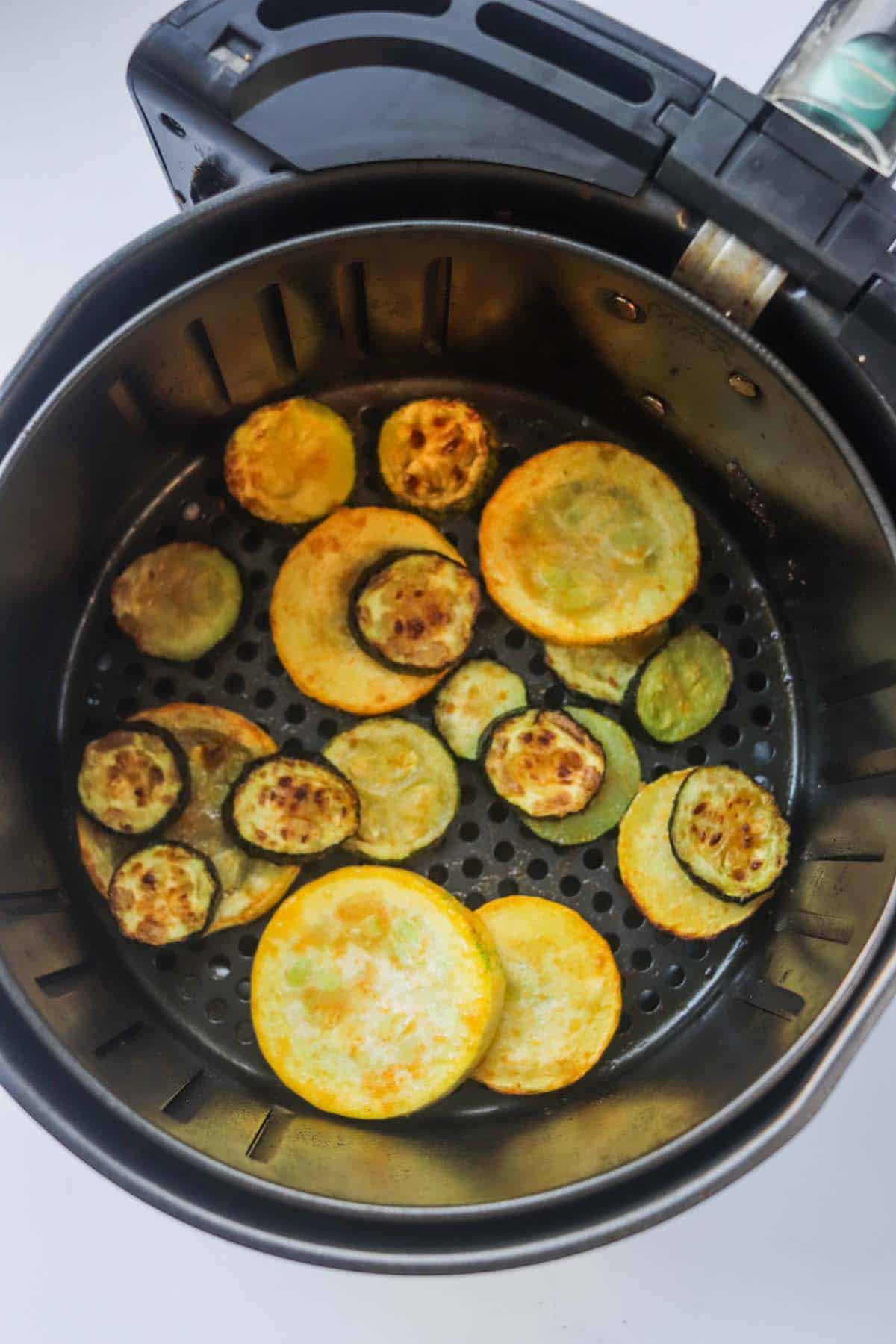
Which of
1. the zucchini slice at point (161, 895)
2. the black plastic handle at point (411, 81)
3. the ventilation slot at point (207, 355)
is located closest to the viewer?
the black plastic handle at point (411, 81)

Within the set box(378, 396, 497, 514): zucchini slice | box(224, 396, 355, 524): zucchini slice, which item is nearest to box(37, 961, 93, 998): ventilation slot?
box(224, 396, 355, 524): zucchini slice

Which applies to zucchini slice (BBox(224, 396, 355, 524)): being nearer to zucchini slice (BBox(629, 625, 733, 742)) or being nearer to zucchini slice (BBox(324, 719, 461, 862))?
zucchini slice (BBox(324, 719, 461, 862))

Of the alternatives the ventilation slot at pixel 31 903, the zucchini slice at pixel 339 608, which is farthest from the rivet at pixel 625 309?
the ventilation slot at pixel 31 903

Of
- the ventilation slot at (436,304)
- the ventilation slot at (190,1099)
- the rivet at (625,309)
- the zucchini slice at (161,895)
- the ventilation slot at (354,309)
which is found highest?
the rivet at (625,309)

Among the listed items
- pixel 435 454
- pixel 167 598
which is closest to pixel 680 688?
pixel 435 454

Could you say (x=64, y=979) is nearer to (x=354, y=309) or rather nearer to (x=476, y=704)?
(x=476, y=704)

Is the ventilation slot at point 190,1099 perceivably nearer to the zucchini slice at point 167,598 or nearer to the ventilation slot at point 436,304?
the zucchini slice at point 167,598
